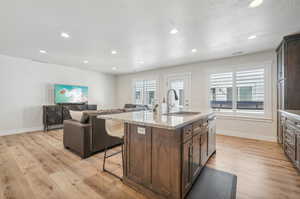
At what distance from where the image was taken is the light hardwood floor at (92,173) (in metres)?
1.71

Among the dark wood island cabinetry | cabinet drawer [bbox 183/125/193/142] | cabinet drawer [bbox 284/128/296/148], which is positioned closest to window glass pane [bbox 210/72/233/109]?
cabinet drawer [bbox 284/128/296/148]

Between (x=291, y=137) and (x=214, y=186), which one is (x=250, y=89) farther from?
(x=214, y=186)

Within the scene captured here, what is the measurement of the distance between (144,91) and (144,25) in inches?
172

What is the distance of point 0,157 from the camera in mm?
2709

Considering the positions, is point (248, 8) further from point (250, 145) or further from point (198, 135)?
point (250, 145)

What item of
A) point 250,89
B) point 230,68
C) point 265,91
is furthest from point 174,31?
point 265,91

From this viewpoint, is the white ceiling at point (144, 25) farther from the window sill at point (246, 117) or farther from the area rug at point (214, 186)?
the area rug at point (214, 186)

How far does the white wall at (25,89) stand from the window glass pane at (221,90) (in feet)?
18.9

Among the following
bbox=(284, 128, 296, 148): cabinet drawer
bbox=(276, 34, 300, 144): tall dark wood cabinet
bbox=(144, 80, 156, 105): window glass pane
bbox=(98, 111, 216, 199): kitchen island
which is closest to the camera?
bbox=(98, 111, 216, 199): kitchen island

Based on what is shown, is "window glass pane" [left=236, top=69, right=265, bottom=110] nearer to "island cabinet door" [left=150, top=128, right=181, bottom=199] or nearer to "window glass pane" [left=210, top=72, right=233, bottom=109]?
"window glass pane" [left=210, top=72, right=233, bottom=109]

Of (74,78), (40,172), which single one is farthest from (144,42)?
(74,78)

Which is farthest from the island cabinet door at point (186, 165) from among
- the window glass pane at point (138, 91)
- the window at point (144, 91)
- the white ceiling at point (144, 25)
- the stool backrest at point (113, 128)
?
the window glass pane at point (138, 91)

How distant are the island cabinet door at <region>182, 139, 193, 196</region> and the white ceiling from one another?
6.38 feet

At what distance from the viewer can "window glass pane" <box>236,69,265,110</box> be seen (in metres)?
3.92
